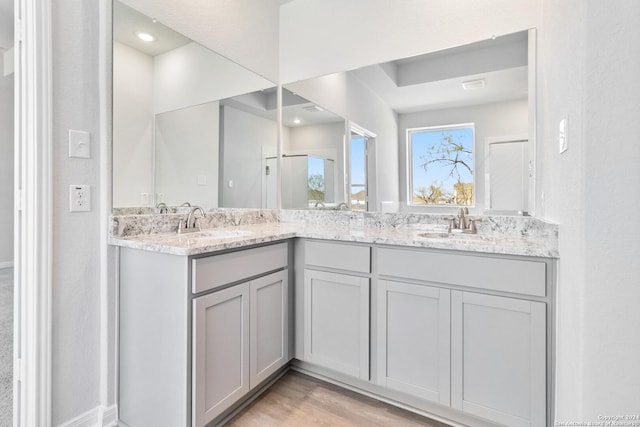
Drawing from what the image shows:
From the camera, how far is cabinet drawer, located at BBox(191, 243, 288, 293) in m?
1.36

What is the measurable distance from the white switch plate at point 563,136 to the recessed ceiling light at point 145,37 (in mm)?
1948

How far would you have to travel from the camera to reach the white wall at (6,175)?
3266 millimetres

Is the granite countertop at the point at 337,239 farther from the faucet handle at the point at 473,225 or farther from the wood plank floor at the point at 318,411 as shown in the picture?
the wood plank floor at the point at 318,411

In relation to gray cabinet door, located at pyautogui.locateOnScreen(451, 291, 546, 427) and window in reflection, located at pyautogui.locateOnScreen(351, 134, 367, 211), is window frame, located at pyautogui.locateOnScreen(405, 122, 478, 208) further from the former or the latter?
gray cabinet door, located at pyautogui.locateOnScreen(451, 291, 546, 427)

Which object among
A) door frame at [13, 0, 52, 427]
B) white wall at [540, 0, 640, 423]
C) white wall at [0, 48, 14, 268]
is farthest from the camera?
white wall at [0, 48, 14, 268]

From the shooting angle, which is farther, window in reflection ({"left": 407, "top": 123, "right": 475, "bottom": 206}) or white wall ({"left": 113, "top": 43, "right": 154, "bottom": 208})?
window in reflection ({"left": 407, "top": 123, "right": 475, "bottom": 206})

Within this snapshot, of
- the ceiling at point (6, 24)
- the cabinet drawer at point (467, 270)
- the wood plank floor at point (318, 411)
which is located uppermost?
the ceiling at point (6, 24)

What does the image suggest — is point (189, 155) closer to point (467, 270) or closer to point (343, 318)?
point (343, 318)

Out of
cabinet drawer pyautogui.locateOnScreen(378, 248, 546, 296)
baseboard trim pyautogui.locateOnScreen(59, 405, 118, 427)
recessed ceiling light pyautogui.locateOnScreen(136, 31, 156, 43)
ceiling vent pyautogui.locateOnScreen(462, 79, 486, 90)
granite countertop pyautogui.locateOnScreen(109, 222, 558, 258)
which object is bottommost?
baseboard trim pyautogui.locateOnScreen(59, 405, 118, 427)

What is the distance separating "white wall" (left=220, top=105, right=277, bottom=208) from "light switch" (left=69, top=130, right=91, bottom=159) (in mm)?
899

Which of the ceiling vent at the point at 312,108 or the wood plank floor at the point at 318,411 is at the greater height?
the ceiling vent at the point at 312,108

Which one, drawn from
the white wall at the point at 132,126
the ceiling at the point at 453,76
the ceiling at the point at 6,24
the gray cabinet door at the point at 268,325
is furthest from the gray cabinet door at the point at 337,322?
the ceiling at the point at 6,24

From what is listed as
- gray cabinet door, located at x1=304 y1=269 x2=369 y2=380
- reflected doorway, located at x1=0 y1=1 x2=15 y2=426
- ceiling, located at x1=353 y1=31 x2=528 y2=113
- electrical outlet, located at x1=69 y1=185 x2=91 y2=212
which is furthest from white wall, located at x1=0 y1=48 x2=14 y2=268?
ceiling, located at x1=353 y1=31 x2=528 y2=113

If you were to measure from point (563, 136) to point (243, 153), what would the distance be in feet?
6.41
